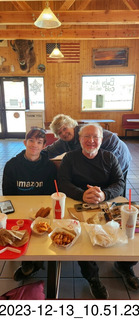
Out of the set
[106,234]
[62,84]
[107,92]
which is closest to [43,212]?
[106,234]

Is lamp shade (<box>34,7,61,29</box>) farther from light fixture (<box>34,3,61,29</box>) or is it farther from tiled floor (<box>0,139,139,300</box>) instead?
tiled floor (<box>0,139,139,300</box>)

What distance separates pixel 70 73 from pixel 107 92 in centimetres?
133

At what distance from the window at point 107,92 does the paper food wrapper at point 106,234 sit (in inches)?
244

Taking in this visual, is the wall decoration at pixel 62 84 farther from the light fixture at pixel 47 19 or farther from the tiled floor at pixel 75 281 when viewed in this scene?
the tiled floor at pixel 75 281

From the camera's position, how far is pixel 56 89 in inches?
269

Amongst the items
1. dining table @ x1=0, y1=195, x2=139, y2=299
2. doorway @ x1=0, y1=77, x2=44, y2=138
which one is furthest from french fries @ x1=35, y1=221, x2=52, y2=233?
doorway @ x1=0, y1=77, x2=44, y2=138

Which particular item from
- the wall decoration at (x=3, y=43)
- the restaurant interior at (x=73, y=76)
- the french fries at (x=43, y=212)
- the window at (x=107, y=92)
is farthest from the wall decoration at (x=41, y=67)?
the french fries at (x=43, y=212)

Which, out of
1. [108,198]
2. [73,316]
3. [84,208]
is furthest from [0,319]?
[108,198]

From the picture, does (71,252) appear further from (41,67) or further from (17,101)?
(17,101)

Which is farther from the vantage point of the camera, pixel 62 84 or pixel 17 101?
pixel 17 101

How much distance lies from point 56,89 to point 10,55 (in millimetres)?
1709

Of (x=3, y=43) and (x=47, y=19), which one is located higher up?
(x=3, y=43)

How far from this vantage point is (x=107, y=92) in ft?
22.7

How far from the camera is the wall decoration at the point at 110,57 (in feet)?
21.1
